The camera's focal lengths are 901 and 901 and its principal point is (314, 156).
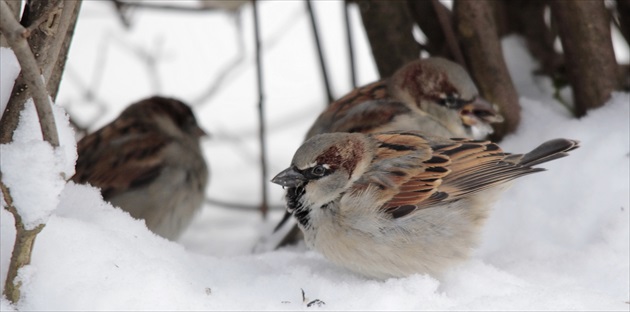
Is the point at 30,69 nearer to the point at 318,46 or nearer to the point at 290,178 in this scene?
the point at 290,178

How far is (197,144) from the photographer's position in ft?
13.9

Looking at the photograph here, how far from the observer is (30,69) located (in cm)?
180

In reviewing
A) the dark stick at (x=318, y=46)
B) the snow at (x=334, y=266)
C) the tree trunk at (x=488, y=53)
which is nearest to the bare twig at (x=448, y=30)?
the tree trunk at (x=488, y=53)

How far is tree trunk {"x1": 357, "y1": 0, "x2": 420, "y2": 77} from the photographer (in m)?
3.55

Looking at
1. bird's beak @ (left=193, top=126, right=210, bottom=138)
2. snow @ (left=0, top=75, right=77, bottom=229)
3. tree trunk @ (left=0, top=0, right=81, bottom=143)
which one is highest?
tree trunk @ (left=0, top=0, right=81, bottom=143)

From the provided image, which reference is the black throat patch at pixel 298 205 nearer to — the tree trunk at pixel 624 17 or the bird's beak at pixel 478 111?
the bird's beak at pixel 478 111

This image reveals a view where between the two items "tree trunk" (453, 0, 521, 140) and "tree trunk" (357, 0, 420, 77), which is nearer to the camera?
"tree trunk" (453, 0, 521, 140)

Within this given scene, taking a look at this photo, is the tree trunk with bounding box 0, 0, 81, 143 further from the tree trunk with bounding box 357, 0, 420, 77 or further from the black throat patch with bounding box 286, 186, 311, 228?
the tree trunk with bounding box 357, 0, 420, 77

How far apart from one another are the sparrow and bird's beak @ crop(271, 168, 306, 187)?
679 mm

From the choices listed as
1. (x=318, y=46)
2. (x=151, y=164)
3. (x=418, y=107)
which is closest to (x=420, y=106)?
(x=418, y=107)

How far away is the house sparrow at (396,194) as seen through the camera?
2.53m

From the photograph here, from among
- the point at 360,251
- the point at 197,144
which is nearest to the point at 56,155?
the point at 360,251

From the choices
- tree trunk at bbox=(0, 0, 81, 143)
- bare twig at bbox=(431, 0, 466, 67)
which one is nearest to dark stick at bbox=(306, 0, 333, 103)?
bare twig at bbox=(431, 0, 466, 67)

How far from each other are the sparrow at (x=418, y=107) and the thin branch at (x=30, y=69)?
157 cm
